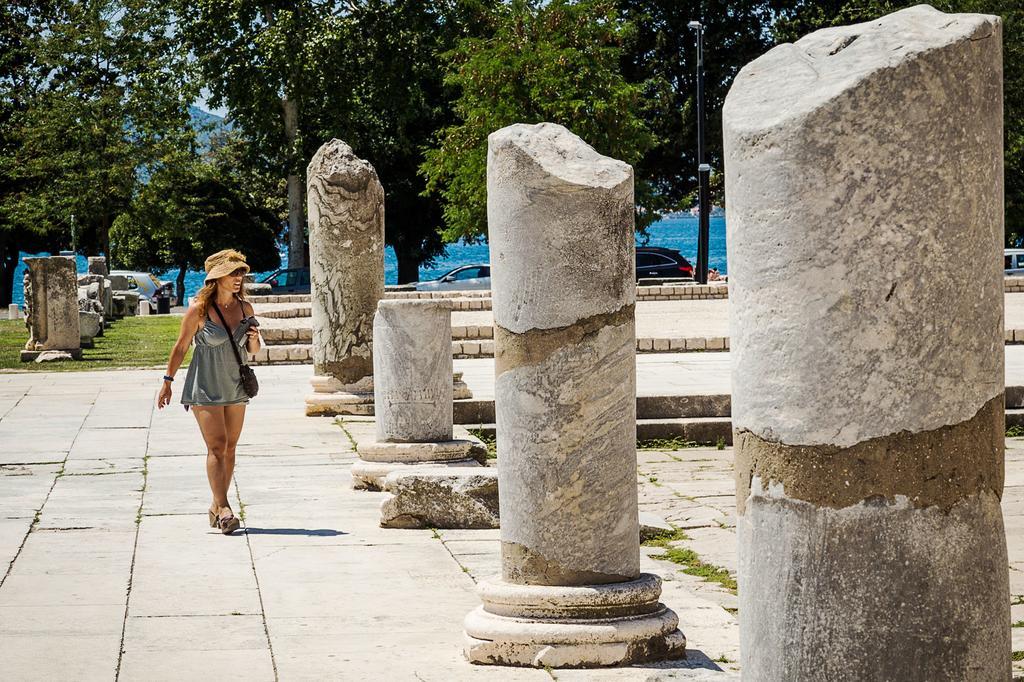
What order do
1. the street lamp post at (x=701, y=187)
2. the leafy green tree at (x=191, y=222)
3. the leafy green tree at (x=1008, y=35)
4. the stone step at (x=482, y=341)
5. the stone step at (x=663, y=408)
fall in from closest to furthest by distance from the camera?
1. the stone step at (x=663, y=408)
2. the stone step at (x=482, y=341)
3. the street lamp post at (x=701, y=187)
4. the leafy green tree at (x=1008, y=35)
5. the leafy green tree at (x=191, y=222)

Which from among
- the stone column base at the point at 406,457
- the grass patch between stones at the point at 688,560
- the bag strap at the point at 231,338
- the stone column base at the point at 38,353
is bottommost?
the grass patch between stones at the point at 688,560

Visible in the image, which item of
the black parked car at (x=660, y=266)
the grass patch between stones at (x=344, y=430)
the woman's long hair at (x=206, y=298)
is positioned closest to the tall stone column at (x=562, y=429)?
the woman's long hair at (x=206, y=298)

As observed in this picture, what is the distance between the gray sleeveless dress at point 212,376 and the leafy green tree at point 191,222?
37.1 meters

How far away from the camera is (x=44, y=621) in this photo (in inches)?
241

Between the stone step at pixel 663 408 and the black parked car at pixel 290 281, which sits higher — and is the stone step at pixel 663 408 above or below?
below

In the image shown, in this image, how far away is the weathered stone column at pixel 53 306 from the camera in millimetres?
20344

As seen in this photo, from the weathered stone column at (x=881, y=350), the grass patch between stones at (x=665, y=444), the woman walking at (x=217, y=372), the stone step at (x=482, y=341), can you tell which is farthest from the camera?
the stone step at (x=482, y=341)

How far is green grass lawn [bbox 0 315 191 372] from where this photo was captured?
19.5 metres

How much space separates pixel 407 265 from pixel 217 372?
3934cm

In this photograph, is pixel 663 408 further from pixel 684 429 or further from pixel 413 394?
pixel 413 394

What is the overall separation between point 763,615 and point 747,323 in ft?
2.19

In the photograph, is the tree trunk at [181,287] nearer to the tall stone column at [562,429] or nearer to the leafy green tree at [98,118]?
the leafy green tree at [98,118]

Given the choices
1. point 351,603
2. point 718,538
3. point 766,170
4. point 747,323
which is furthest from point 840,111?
point 718,538

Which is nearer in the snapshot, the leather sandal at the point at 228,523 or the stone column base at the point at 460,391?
the leather sandal at the point at 228,523
